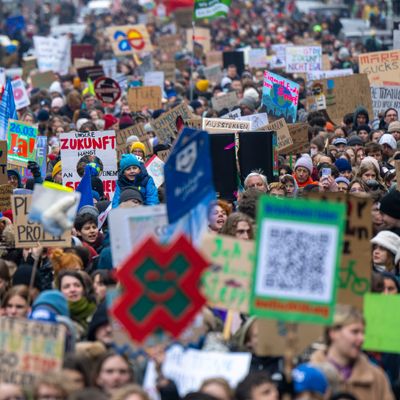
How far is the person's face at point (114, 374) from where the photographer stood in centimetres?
780

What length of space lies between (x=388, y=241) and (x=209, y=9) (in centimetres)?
1768

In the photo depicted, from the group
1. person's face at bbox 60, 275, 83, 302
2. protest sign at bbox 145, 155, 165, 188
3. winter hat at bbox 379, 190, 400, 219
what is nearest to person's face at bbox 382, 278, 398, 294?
person's face at bbox 60, 275, 83, 302

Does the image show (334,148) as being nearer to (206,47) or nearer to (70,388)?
(70,388)

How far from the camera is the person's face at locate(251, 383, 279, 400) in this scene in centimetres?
750

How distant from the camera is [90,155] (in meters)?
16.2

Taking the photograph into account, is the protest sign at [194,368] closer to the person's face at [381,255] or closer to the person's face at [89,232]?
the person's face at [381,255]

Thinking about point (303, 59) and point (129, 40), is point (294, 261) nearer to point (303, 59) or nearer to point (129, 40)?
point (303, 59)

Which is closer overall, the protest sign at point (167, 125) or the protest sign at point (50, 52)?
the protest sign at point (167, 125)

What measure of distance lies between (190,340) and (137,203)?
4.66m

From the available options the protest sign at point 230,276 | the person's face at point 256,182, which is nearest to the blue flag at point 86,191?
the person's face at point 256,182

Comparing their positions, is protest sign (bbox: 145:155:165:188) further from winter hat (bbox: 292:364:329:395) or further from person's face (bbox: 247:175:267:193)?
winter hat (bbox: 292:364:329:395)

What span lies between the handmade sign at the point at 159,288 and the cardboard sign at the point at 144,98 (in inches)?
681

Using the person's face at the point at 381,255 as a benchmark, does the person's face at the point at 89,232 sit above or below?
below

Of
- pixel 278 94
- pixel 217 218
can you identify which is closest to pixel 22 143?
pixel 278 94
